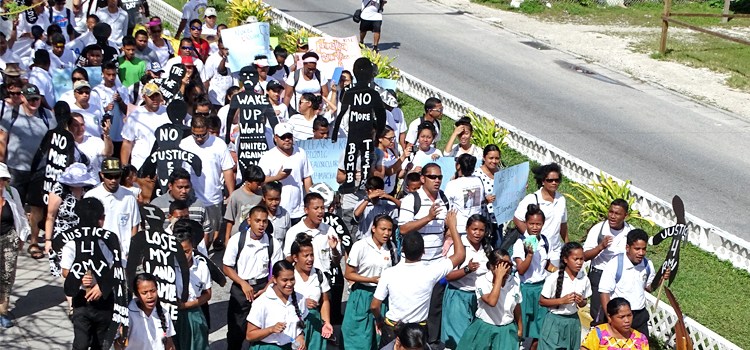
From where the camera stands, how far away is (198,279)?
1063 centimetres

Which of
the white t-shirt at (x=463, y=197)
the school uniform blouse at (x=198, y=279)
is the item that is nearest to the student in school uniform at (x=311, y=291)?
the school uniform blouse at (x=198, y=279)

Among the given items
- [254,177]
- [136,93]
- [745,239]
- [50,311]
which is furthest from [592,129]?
[50,311]

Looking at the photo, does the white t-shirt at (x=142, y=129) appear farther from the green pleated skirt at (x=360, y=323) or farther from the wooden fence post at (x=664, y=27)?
the wooden fence post at (x=664, y=27)

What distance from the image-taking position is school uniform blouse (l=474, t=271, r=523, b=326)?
10930 mm

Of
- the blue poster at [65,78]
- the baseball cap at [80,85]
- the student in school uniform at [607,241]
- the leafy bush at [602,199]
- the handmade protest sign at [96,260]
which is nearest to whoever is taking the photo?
the handmade protest sign at [96,260]

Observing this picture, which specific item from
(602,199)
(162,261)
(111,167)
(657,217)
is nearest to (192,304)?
(162,261)

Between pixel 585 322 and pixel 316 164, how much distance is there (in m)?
3.68

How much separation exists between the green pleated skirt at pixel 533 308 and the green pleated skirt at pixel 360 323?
1.57m

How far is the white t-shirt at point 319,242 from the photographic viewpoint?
38.0ft

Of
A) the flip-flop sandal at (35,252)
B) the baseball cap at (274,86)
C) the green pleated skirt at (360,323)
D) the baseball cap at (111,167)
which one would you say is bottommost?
the flip-flop sandal at (35,252)

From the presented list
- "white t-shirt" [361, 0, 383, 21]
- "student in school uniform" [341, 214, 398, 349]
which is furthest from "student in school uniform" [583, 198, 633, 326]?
"white t-shirt" [361, 0, 383, 21]

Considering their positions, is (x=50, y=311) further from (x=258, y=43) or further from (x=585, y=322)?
(x=258, y=43)

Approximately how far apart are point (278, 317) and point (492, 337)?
2.01 m

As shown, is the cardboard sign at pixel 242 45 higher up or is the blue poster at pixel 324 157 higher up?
the cardboard sign at pixel 242 45
